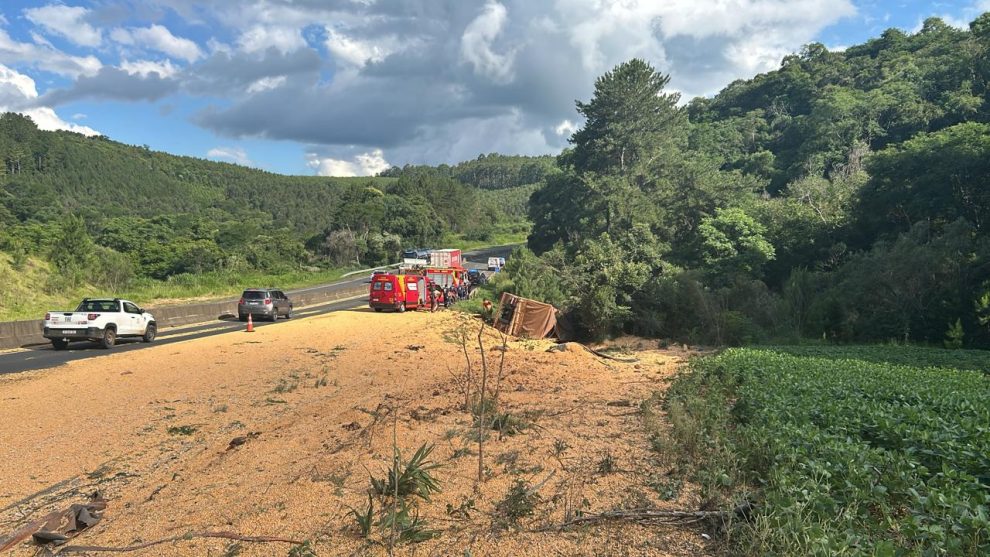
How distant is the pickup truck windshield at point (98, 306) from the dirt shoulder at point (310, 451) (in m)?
4.48

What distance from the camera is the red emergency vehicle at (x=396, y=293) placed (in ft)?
98.0

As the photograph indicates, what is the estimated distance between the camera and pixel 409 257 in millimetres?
60125

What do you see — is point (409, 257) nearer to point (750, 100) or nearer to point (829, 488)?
point (829, 488)

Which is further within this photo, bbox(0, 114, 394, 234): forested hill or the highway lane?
bbox(0, 114, 394, 234): forested hill

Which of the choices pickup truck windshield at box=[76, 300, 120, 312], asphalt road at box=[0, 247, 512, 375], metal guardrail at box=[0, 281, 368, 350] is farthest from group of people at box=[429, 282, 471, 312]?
pickup truck windshield at box=[76, 300, 120, 312]

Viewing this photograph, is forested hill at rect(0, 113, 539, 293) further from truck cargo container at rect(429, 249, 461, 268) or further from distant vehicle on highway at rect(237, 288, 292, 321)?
truck cargo container at rect(429, 249, 461, 268)

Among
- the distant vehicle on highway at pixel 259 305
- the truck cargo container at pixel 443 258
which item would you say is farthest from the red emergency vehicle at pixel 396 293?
the truck cargo container at pixel 443 258

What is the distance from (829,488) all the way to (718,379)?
6.96 meters

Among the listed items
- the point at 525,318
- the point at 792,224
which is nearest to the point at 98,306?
the point at 525,318

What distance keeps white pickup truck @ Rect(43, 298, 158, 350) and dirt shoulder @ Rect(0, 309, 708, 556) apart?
146 inches

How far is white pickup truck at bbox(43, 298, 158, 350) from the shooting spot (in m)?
18.5

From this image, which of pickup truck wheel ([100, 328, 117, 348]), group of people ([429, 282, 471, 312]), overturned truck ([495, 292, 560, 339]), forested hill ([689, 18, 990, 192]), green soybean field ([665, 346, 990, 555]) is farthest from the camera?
forested hill ([689, 18, 990, 192])

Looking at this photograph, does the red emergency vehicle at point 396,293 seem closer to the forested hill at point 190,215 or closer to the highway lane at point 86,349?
the highway lane at point 86,349

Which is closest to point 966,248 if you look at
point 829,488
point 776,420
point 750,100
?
point 776,420
